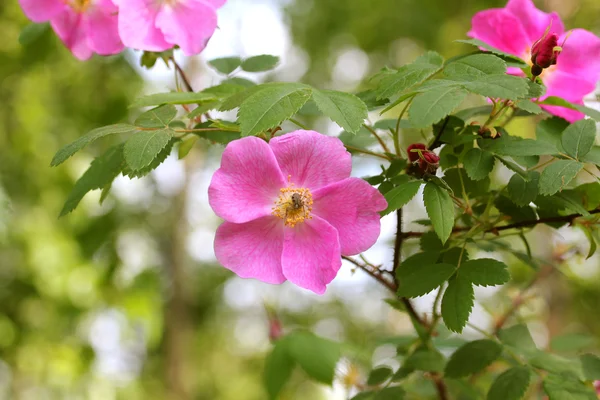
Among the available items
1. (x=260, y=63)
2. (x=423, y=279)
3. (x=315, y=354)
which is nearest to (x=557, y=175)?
(x=423, y=279)

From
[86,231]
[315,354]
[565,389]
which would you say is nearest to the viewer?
[565,389]

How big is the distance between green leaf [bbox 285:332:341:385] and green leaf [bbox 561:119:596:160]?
50cm

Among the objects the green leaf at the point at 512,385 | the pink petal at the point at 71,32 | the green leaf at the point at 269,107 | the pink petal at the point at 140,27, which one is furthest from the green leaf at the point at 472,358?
the pink petal at the point at 71,32

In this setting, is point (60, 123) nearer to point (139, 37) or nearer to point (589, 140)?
point (139, 37)

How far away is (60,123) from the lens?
214 cm

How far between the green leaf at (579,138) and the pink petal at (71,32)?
0.57m

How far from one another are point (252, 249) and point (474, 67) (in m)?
0.25

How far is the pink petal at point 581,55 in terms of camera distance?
2.19 feet

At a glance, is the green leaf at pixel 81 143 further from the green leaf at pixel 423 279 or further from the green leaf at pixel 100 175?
the green leaf at pixel 423 279

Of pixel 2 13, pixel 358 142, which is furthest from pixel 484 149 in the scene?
pixel 2 13

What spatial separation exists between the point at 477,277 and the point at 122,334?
160 cm

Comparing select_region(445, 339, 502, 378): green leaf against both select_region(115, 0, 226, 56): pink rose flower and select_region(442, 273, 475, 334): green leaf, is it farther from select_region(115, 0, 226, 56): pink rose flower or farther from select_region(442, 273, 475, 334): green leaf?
select_region(115, 0, 226, 56): pink rose flower

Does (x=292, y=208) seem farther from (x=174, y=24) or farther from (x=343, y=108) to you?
(x=174, y=24)

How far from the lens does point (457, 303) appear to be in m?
0.52
